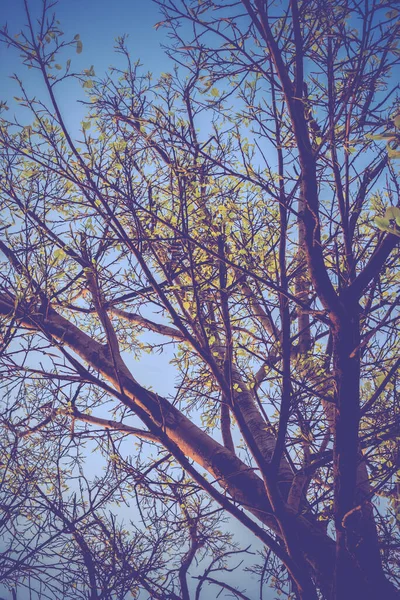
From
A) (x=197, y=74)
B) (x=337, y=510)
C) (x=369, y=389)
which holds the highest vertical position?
(x=197, y=74)

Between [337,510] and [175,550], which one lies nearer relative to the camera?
[337,510]

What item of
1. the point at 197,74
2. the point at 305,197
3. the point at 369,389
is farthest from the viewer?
the point at 369,389

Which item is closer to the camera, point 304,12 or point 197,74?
point 304,12

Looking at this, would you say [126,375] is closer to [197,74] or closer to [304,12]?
[197,74]

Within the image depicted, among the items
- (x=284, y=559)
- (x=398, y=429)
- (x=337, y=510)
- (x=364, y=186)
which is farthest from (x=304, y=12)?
(x=284, y=559)

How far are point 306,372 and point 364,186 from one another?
1.81 metres

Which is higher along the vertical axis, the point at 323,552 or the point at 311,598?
the point at 323,552

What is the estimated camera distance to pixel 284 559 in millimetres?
2412

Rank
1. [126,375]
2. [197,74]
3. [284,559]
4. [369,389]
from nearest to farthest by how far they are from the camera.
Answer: [284,559], [197,74], [126,375], [369,389]

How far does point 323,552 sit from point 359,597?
16.5 inches

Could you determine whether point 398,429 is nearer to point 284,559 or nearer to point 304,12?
point 284,559

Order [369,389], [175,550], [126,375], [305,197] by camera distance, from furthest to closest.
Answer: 1. [175,550]
2. [369,389]
3. [126,375]
4. [305,197]

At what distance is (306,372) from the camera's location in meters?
3.58

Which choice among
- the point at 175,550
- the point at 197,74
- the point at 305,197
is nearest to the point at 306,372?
the point at 305,197
